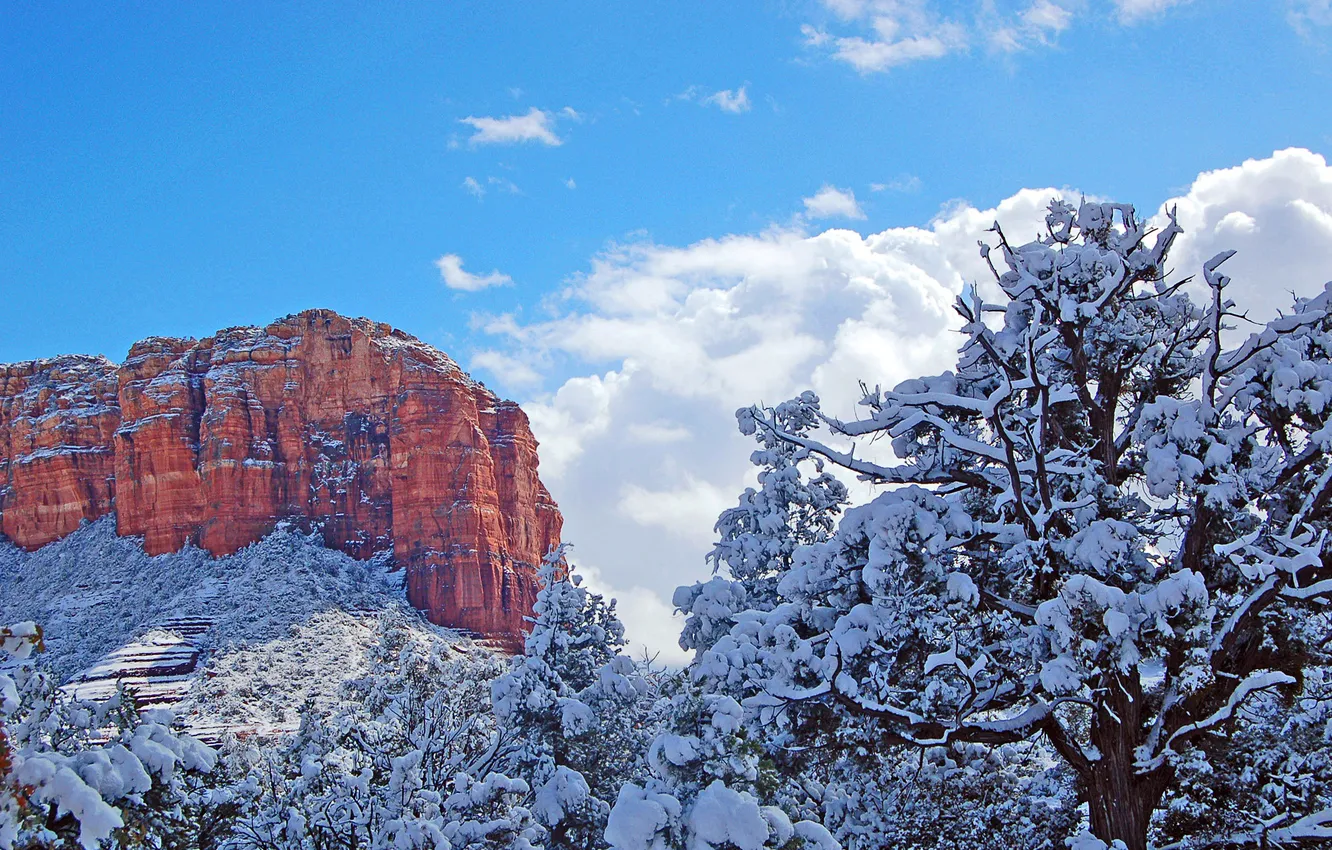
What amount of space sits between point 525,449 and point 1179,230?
11509cm

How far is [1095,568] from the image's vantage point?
10469 mm

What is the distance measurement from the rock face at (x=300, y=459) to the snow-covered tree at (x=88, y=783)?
98.5 metres

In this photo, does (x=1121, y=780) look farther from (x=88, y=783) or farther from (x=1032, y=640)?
(x=88, y=783)

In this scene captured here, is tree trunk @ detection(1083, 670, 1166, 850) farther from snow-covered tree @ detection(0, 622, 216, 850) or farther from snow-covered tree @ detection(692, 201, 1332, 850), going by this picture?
snow-covered tree @ detection(0, 622, 216, 850)

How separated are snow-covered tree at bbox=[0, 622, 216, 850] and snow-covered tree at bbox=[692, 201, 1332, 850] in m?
4.20

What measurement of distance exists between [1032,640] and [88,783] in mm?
7715

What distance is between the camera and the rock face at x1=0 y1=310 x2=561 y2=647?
109 m

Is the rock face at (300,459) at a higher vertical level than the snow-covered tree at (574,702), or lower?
higher


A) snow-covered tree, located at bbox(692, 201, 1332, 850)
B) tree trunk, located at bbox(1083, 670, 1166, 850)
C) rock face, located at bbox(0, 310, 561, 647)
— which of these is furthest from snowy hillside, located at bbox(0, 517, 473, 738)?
tree trunk, located at bbox(1083, 670, 1166, 850)

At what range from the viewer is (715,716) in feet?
34.3

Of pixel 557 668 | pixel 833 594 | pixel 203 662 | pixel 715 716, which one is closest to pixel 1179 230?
pixel 833 594

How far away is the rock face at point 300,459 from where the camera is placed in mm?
109375

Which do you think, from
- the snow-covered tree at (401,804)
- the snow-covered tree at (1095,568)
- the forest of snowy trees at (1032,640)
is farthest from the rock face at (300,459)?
the snow-covered tree at (1095,568)

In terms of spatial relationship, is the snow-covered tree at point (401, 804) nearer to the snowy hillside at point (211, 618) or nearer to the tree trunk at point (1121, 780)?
the tree trunk at point (1121, 780)
